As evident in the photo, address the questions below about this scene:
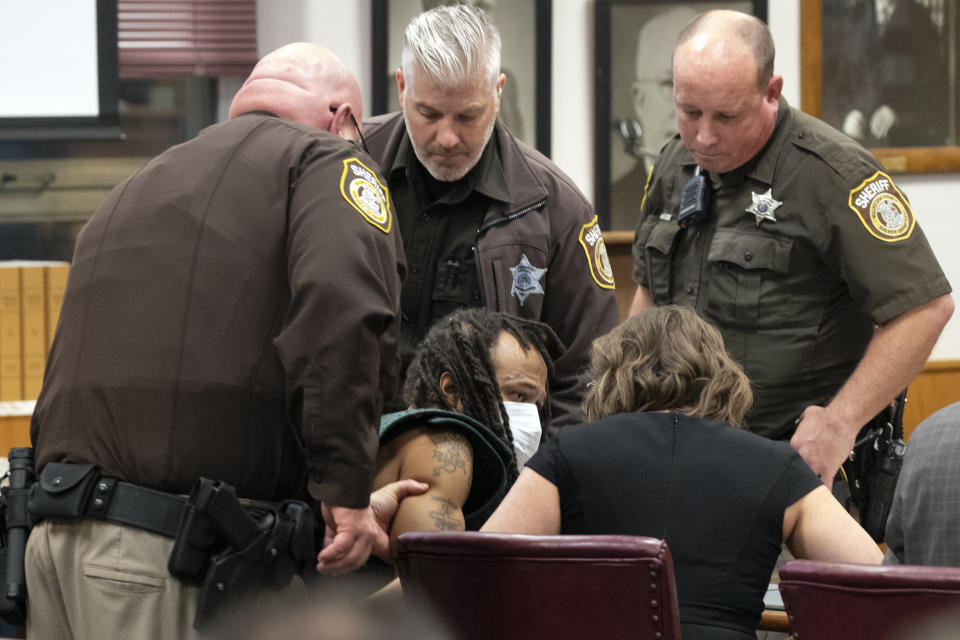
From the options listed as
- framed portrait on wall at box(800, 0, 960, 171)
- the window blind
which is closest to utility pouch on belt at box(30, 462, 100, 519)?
the window blind

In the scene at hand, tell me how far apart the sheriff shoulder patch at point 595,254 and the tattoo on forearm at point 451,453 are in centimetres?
90

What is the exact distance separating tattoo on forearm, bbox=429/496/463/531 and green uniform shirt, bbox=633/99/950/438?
101 cm

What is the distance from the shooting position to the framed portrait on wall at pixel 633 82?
15.0ft

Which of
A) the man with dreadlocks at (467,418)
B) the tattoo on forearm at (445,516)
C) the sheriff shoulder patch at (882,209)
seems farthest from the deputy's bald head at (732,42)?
the tattoo on forearm at (445,516)

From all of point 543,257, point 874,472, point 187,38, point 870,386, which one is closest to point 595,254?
point 543,257

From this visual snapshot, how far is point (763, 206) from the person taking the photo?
271cm

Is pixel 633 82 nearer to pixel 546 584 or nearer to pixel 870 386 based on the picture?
pixel 870 386

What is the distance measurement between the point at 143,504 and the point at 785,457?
94 centimetres

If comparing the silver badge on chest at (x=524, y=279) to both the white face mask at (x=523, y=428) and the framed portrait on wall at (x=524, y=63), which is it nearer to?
the white face mask at (x=523, y=428)

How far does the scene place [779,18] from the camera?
4691 millimetres

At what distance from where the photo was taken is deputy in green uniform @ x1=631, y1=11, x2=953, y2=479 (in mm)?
2553

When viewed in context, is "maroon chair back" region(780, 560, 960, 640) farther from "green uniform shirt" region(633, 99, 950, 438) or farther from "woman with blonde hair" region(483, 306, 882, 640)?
"green uniform shirt" region(633, 99, 950, 438)

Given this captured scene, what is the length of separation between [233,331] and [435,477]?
1.49 feet

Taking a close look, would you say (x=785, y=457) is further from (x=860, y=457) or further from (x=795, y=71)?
(x=795, y=71)
